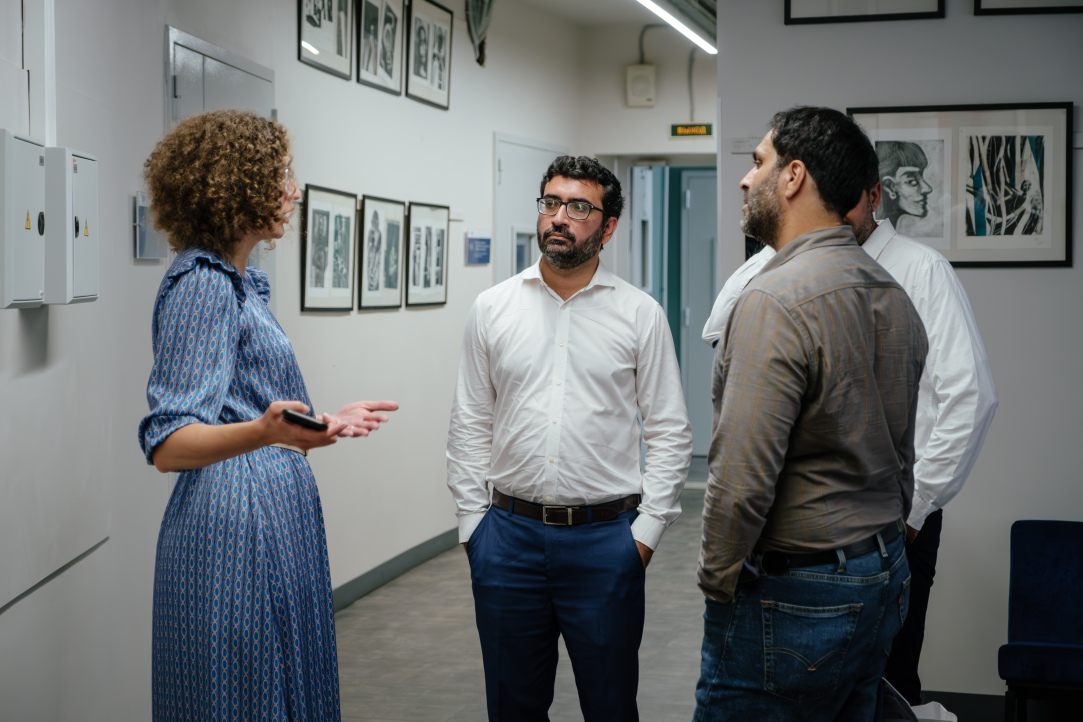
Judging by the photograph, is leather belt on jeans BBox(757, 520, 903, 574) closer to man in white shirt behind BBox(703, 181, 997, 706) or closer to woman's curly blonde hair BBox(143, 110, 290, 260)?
man in white shirt behind BBox(703, 181, 997, 706)

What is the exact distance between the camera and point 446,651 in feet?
14.4

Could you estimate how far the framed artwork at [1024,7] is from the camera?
3.34 m

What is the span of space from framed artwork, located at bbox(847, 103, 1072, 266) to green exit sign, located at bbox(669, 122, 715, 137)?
15.3 ft

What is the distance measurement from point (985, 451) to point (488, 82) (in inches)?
163

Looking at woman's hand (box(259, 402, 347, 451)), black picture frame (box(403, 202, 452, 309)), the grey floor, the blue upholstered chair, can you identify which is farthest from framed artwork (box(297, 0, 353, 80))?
the blue upholstered chair

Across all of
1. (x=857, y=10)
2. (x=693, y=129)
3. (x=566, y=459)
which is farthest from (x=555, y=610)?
(x=693, y=129)

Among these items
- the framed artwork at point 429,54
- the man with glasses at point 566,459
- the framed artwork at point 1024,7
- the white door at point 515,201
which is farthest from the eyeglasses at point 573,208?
the white door at point 515,201

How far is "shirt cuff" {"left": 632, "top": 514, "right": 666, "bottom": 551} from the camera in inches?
95.6

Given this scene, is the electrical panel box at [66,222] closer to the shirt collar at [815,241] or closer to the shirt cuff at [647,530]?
the shirt cuff at [647,530]

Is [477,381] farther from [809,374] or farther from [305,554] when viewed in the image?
[809,374]

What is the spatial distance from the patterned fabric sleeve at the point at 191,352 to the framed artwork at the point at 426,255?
381cm

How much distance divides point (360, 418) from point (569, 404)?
90cm

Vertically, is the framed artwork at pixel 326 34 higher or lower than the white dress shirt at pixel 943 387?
higher

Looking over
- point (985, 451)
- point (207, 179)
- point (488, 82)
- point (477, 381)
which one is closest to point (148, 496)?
point (477, 381)
